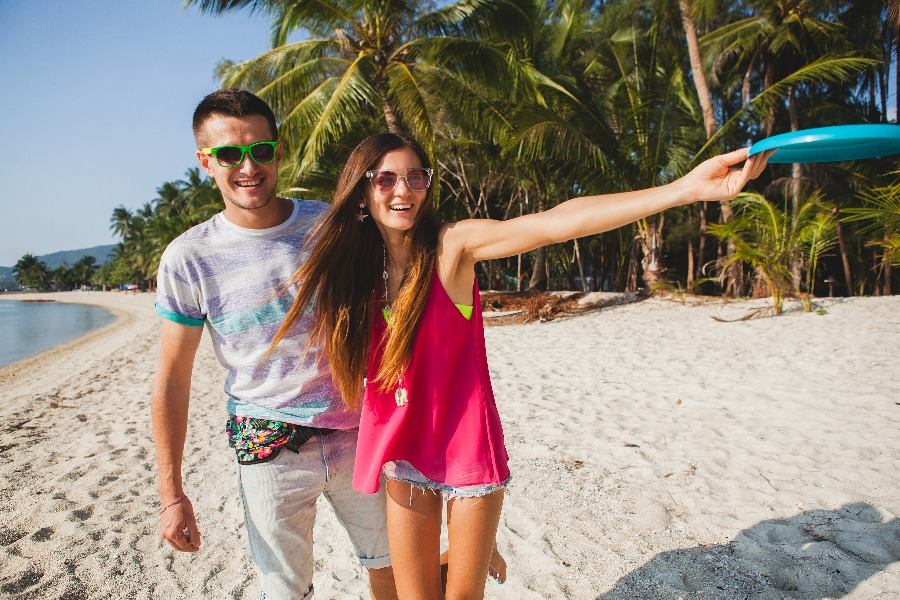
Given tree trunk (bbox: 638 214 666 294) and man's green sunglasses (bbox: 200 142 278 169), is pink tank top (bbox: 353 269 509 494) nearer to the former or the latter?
man's green sunglasses (bbox: 200 142 278 169)

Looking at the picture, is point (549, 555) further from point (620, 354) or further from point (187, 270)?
point (620, 354)

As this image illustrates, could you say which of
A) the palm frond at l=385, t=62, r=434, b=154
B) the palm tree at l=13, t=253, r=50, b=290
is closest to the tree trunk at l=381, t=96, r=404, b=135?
the palm frond at l=385, t=62, r=434, b=154

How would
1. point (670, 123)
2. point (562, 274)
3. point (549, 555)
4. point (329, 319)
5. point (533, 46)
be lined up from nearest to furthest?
point (329, 319)
point (549, 555)
point (670, 123)
point (533, 46)
point (562, 274)

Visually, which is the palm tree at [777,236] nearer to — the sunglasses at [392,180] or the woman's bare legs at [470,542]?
the sunglasses at [392,180]

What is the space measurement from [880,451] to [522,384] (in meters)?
3.28

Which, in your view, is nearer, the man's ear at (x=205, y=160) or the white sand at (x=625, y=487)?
the man's ear at (x=205, y=160)

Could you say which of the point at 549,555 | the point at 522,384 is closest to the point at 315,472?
the point at 549,555

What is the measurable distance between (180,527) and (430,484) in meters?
0.77

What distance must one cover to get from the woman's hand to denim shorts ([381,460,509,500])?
3.00 ft

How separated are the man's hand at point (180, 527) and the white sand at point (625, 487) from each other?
1.30m

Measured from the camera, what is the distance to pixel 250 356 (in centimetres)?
159

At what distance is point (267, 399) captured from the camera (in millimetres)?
1599

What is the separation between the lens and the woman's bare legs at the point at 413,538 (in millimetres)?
1514

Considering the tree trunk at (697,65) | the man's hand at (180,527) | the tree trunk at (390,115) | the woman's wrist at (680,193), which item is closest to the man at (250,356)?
the man's hand at (180,527)
